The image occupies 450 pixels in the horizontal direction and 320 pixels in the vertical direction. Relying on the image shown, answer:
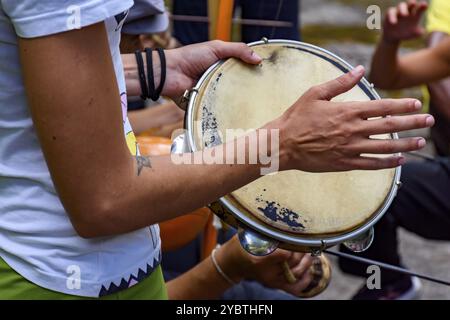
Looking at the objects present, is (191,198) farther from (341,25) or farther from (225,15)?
(341,25)

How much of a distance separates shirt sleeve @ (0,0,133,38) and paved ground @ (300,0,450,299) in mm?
1885

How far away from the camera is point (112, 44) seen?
1059mm

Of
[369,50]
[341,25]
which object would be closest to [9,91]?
[369,50]

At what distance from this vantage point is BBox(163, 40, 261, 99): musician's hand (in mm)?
1412

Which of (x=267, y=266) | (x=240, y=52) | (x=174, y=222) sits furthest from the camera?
(x=174, y=222)

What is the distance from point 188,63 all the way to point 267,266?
1.42 feet

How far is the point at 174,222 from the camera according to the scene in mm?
1765

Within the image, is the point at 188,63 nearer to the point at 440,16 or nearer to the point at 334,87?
the point at 334,87

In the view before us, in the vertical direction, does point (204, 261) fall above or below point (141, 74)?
below
